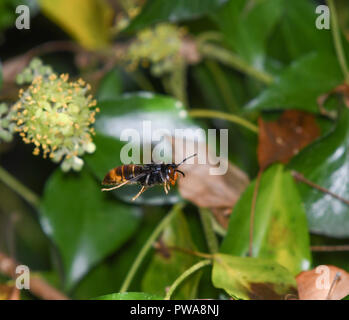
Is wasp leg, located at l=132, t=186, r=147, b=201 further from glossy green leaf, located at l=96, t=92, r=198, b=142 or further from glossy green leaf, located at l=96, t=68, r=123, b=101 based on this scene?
glossy green leaf, located at l=96, t=68, r=123, b=101

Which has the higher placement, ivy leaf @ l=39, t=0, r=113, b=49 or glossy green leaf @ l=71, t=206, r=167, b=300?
ivy leaf @ l=39, t=0, r=113, b=49

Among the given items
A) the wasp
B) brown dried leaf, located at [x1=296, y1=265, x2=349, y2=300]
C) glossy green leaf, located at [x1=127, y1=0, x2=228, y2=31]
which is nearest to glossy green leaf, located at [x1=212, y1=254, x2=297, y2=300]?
brown dried leaf, located at [x1=296, y1=265, x2=349, y2=300]

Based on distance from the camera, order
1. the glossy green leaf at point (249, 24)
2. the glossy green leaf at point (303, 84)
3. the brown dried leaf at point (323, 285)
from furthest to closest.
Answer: the glossy green leaf at point (249, 24) < the glossy green leaf at point (303, 84) < the brown dried leaf at point (323, 285)

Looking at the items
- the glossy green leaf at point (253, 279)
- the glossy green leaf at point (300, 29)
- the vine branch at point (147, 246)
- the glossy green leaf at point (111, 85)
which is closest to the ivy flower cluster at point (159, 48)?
the glossy green leaf at point (111, 85)

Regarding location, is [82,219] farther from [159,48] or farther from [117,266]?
[159,48]

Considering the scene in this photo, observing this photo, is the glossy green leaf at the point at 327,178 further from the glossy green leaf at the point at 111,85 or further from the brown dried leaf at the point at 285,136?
the glossy green leaf at the point at 111,85
